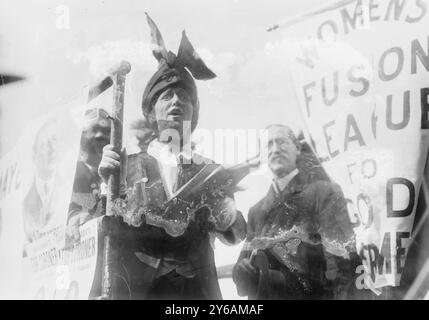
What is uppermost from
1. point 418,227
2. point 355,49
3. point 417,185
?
point 355,49

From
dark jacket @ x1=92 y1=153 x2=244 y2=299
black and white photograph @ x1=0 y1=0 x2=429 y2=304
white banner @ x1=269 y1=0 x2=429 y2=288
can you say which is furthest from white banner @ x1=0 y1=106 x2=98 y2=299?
white banner @ x1=269 y1=0 x2=429 y2=288

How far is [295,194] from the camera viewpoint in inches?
115

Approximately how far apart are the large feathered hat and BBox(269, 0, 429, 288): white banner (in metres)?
0.36

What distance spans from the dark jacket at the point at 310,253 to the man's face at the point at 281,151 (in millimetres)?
206

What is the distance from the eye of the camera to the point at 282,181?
293 centimetres

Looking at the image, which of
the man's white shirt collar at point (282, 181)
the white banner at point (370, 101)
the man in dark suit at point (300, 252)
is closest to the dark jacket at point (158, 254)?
the man in dark suit at point (300, 252)

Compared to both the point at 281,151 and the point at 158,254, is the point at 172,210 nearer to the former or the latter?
the point at 158,254

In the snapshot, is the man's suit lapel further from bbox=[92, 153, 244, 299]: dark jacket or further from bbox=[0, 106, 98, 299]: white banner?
bbox=[0, 106, 98, 299]: white banner

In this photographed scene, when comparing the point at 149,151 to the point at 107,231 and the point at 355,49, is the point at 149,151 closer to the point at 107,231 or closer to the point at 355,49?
the point at 107,231

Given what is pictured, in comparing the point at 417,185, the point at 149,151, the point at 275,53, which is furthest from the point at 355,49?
the point at 149,151

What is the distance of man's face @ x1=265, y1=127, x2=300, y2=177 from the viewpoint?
293 centimetres

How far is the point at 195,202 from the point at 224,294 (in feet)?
1.46

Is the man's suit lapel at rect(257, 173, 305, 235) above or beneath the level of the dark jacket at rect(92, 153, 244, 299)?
above

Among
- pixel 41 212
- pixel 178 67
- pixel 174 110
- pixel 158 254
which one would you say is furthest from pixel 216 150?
pixel 41 212
